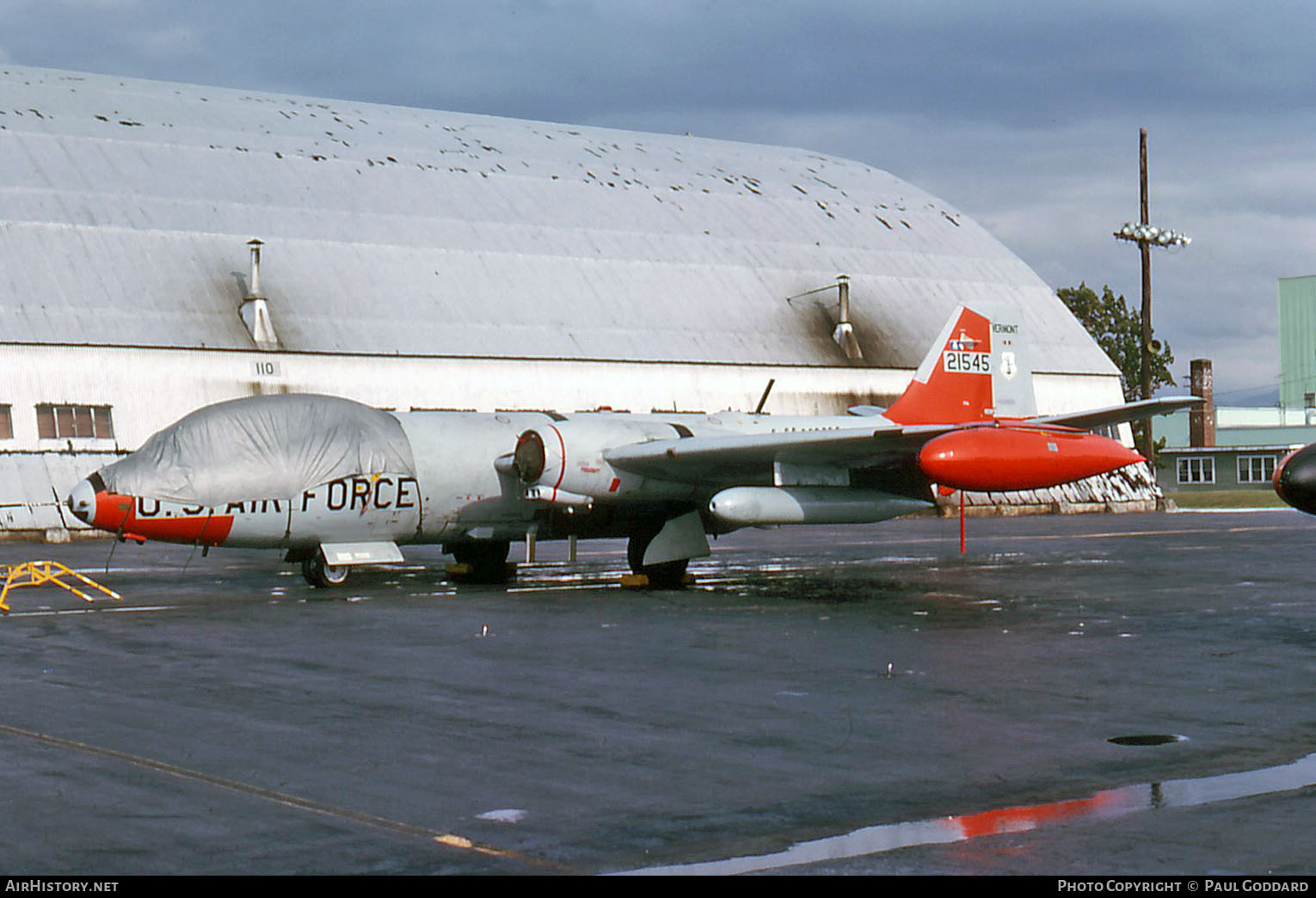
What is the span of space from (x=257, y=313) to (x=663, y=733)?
39.7 metres

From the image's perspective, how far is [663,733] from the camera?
11.6m

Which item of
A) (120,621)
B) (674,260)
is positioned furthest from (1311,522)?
(120,621)

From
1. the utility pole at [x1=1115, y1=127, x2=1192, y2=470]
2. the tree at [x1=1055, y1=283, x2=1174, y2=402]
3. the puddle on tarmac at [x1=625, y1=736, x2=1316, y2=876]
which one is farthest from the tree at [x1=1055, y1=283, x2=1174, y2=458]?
the puddle on tarmac at [x1=625, y1=736, x2=1316, y2=876]

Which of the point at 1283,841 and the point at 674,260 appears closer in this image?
the point at 1283,841

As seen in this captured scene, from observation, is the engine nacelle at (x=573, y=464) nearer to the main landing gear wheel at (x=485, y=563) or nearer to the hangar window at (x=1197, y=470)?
the main landing gear wheel at (x=485, y=563)

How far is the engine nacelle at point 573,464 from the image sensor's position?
24828mm

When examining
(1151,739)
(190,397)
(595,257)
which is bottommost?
(1151,739)

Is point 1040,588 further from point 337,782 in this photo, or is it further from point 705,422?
point 337,782

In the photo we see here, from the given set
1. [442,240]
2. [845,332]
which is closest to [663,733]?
[442,240]

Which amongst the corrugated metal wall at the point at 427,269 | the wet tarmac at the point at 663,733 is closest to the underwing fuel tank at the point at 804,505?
the wet tarmac at the point at 663,733

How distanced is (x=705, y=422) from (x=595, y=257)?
30.8 m

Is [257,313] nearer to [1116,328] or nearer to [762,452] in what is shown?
[762,452]

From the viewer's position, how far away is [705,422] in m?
27.2

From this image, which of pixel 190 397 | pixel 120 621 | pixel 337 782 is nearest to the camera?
pixel 337 782
